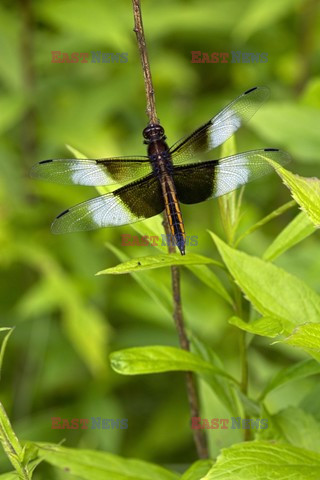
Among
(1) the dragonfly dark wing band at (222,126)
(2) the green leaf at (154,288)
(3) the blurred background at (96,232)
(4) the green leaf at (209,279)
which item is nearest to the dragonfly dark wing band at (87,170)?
(1) the dragonfly dark wing band at (222,126)

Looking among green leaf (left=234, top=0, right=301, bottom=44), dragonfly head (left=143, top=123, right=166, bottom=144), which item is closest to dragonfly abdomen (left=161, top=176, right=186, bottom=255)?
dragonfly head (left=143, top=123, right=166, bottom=144)

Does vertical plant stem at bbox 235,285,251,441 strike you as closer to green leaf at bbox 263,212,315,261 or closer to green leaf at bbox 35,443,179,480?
green leaf at bbox 263,212,315,261

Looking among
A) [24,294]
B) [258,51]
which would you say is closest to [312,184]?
[24,294]

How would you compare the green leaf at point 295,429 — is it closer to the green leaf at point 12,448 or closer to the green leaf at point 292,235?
the green leaf at point 292,235

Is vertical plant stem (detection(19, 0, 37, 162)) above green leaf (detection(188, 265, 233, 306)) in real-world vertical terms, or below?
above

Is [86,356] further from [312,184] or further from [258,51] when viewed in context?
[312,184]

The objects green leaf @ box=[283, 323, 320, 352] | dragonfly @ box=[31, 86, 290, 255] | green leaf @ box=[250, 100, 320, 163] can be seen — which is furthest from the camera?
green leaf @ box=[250, 100, 320, 163]
